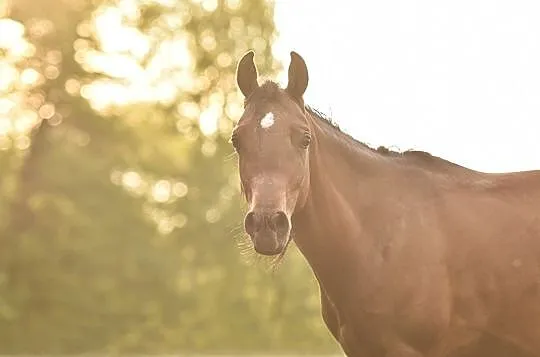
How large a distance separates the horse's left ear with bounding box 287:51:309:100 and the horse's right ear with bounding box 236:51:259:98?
311 millimetres

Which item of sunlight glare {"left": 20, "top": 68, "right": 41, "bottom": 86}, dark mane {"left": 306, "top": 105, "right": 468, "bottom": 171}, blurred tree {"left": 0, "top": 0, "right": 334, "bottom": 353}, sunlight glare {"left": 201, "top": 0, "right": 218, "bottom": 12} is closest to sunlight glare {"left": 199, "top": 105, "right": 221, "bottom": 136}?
blurred tree {"left": 0, "top": 0, "right": 334, "bottom": 353}

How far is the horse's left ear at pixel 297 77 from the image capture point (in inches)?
264

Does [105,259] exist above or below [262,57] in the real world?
below

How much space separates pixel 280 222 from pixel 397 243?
1.25 m

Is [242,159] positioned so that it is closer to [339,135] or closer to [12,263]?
[339,135]

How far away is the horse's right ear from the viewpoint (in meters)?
6.91

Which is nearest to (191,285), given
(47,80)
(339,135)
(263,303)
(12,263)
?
(263,303)

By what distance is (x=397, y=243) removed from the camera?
6852mm

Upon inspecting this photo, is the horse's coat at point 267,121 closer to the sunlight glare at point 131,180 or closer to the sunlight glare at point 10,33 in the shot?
the sunlight glare at point 131,180

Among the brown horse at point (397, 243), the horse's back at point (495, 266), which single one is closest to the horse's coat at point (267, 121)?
the brown horse at point (397, 243)

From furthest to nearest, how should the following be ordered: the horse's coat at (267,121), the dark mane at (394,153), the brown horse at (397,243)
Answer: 1. the dark mane at (394,153)
2. the brown horse at (397,243)
3. the horse's coat at (267,121)

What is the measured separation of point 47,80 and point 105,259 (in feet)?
17.8

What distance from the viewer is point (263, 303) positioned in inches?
1064

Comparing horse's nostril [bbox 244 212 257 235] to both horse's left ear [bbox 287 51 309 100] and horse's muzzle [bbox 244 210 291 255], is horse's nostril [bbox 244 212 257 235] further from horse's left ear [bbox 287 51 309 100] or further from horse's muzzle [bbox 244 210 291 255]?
horse's left ear [bbox 287 51 309 100]
